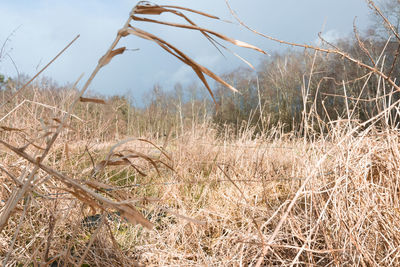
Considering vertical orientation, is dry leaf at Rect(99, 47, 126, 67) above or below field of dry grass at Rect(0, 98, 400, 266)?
above

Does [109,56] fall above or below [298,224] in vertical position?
above

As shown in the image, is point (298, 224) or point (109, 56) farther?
point (298, 224)

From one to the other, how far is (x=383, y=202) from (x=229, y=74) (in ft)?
66.2

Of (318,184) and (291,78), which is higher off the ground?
(291,78)

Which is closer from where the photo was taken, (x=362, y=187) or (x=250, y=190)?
(x=362, y=187)

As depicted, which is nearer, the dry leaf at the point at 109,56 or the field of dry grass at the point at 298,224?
the dry leaf at the point at 109,56

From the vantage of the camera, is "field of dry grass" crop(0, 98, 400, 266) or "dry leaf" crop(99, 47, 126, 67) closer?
"dry leaf" crop(99, 47, 126, 67)

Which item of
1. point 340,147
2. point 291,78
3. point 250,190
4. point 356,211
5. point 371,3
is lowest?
point 250,190

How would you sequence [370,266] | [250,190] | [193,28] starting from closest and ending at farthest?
[193,28]
[370,266]
[250,190]

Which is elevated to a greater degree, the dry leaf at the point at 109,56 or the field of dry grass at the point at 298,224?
the dry leaf at the point at 109,56

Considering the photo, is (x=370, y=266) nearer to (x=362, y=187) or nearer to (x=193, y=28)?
(x=362, y=187)

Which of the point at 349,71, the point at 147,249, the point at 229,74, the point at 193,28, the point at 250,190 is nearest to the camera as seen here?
the point at 193,28

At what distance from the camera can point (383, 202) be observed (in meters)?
1.04

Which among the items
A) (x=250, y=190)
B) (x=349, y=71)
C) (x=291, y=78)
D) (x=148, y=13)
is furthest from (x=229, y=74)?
(x=148, y=13)
